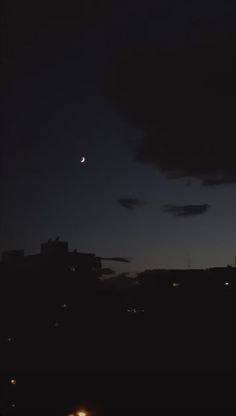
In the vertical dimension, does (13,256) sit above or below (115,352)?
above

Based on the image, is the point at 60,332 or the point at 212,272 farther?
the point at 212,272

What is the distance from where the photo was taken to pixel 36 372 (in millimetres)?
21234

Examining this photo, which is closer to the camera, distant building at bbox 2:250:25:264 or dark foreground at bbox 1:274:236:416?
dark foreground at bbox 1:274:236:416

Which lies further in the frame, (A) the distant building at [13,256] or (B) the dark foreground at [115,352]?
(A) the distant building at [13,256]

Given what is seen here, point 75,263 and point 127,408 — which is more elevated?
point 75,263

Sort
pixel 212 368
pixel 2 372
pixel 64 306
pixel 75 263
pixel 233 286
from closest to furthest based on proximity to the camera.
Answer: pixel 2 372 < pixel 212 368 < pixel 64 306 < pixel 233 286 < pixel 75 263

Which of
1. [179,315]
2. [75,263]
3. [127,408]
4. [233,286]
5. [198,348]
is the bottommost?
[127,408]

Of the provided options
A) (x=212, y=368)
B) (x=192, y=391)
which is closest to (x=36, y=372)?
(x=192, y=391)

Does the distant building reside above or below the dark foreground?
above

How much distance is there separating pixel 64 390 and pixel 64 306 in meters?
16.6

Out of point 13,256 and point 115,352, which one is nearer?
point 115,352

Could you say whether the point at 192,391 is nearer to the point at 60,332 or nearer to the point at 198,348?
the point at 198,348

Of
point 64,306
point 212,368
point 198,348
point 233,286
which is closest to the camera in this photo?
point 212,368

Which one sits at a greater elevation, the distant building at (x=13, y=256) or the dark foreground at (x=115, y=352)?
the distant building at (x=13, y=256)
